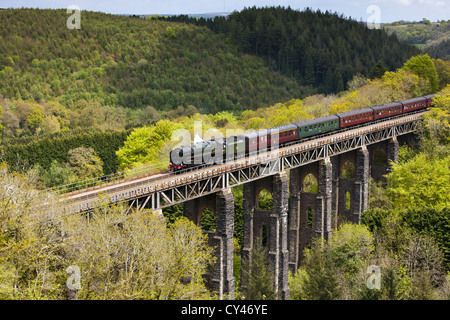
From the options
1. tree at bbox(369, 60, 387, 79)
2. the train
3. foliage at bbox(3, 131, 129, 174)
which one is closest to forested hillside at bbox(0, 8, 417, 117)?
tree at bbox(369, 60, 387, 79)

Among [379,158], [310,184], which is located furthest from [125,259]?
[379,158]

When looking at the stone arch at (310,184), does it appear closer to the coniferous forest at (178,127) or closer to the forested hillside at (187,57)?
the coniferous forest at (178,127)

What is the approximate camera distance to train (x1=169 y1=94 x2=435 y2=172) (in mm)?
50625

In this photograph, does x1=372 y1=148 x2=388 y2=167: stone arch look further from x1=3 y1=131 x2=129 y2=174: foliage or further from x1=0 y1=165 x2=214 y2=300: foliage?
x1=0 y1=165 x2=214 y2=300: foliage

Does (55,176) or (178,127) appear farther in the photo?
(178,127)

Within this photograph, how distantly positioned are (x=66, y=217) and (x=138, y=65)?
422 feet

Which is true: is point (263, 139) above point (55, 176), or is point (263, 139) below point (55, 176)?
below

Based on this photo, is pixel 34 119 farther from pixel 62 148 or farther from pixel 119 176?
pixel 119 176

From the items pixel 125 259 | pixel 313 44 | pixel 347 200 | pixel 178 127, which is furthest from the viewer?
pixel 313 44

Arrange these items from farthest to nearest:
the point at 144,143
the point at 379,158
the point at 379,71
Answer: the point at 379,71, the point at 144,143, the point at 379,158

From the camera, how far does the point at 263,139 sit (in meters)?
58.9
